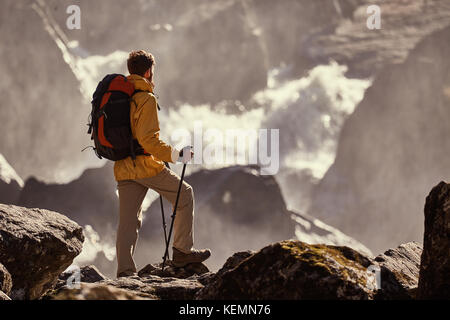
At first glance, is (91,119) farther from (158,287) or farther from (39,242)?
(158,287)

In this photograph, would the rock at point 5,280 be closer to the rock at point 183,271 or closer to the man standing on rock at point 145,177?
the man standing on rock at point 145,177

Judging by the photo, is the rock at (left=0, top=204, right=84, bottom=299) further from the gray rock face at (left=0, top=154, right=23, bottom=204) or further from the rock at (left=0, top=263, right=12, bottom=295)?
the gray rock face at (left=0, top=154, right=23, bottom=204)

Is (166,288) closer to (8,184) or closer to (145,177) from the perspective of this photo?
(145,177)

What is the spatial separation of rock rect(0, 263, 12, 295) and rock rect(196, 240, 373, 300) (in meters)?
2.88

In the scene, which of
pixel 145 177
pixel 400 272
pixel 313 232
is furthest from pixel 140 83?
pixel 313 232

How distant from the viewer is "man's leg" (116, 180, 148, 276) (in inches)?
420

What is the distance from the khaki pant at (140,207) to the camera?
1054cm

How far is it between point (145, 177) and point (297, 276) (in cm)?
447

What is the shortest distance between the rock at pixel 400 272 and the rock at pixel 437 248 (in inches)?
10.1

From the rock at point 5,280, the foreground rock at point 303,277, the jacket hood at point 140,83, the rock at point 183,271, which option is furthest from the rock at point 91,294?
the rock at point 183,271

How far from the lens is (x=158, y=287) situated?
8.75 m
